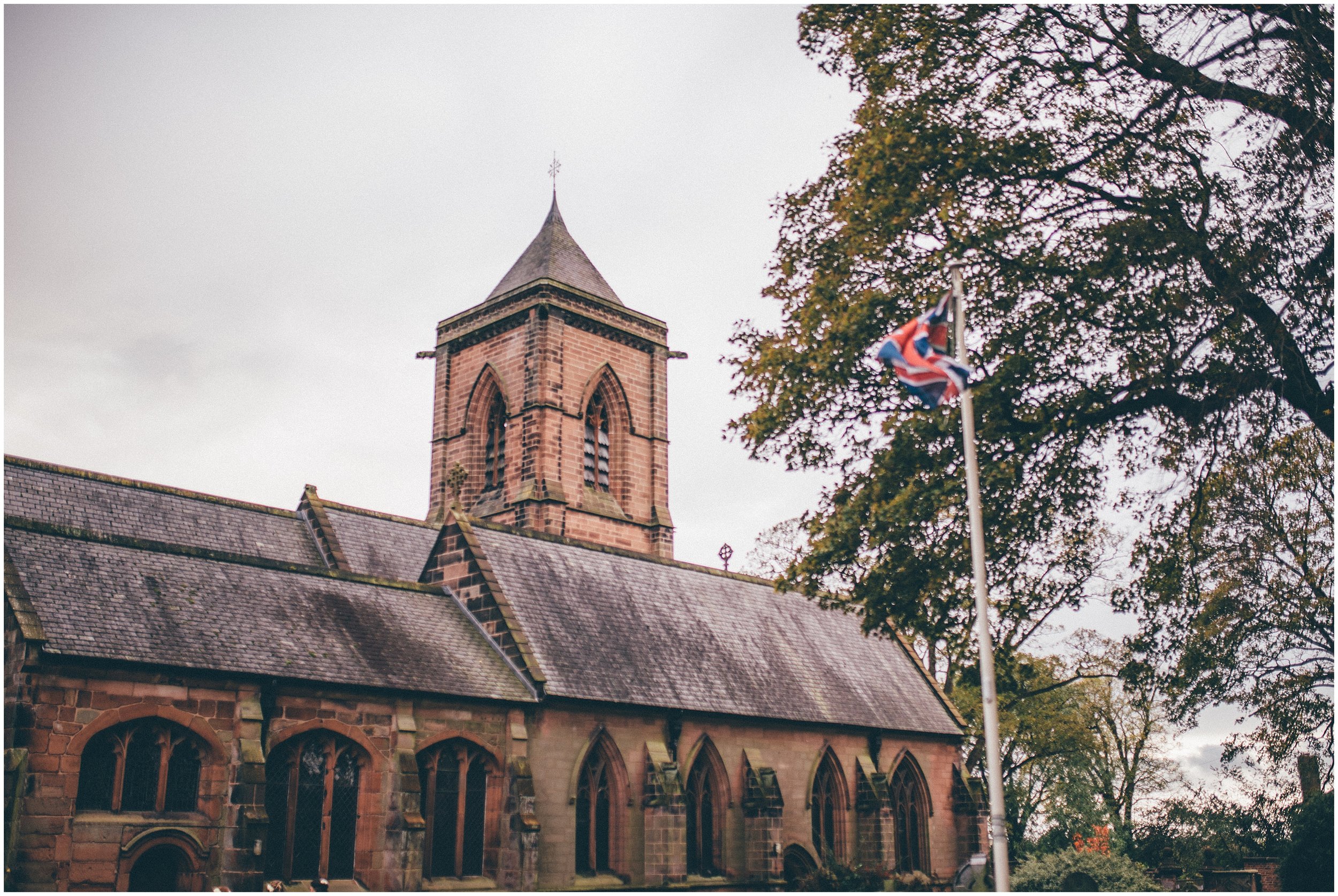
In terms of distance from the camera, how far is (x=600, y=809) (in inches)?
1031

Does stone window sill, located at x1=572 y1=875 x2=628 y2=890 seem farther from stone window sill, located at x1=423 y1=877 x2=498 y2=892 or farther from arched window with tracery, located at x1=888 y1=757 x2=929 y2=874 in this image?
arched window with tracery, located at x1=888 y1=757 x2=929 y2=874

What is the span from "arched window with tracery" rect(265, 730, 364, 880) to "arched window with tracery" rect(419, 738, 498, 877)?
1.51m

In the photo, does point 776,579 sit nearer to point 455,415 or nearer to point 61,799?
point 61,799

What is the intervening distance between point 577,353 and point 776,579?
2949cm

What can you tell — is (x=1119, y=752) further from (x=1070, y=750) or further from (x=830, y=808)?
(x=830, y=808)

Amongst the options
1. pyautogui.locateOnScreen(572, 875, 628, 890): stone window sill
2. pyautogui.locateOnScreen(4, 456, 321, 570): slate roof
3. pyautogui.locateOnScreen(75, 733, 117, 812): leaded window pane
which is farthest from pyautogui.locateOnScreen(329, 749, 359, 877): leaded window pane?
pyautogui.locateOnScreen(4, 456, 321, 570): slate roof

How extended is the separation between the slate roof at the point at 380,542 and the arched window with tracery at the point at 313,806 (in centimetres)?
1086

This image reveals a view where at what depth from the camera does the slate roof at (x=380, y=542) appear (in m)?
33.1

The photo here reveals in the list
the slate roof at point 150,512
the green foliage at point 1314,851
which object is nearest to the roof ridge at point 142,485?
the slate roof at point 150,512

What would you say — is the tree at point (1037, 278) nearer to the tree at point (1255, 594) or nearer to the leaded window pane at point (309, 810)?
the tree at point (1255, 594)

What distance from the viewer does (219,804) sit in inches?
774

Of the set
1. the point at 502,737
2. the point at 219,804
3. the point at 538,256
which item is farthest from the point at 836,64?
the point at 538,256

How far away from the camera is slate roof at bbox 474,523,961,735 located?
27594mm

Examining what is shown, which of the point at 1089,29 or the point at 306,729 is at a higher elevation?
the point at 1089,29
